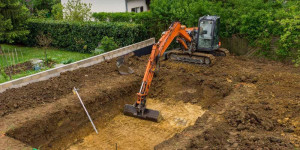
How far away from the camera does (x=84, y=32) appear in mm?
16750

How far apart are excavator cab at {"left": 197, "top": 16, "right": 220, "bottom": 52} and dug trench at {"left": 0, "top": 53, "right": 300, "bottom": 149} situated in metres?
1.05

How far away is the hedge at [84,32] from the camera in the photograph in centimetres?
1574

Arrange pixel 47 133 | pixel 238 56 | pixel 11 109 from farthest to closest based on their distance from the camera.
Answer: pixel 238 56 → pixel 11 109 → pixel 47 133

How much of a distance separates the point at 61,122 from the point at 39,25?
12.2 meters

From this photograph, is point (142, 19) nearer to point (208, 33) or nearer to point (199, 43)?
point (199, 43)

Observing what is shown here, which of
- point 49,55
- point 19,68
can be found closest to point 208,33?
point 19,68

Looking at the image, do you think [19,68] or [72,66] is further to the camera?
[19,68]

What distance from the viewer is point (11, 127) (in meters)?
7.54

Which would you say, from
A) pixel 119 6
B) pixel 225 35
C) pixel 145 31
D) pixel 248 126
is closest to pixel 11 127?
pixel 248 126

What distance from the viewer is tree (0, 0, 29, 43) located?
15620 millimetres

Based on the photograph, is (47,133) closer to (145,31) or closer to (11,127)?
(11,127)

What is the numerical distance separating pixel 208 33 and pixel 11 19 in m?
12.3

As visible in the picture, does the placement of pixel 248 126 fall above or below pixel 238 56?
below

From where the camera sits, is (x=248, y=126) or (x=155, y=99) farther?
(x=155, y=99)
